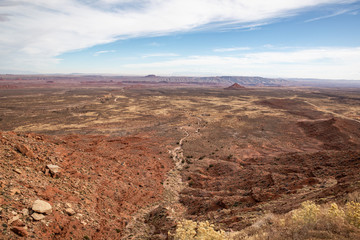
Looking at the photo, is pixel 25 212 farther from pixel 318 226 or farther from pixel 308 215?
pixel 318 226

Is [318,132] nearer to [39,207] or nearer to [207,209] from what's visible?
[207,209]

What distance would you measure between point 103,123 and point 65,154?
101 ft

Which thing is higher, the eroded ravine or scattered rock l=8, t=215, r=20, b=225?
scattered rock l=8, t=215, r=20, b=225

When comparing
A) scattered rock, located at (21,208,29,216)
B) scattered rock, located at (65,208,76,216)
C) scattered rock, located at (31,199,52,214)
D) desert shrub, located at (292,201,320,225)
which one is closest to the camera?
desert shrub, located at (292,201,320,225)

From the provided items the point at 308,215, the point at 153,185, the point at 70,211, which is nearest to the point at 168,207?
the point at 153,185

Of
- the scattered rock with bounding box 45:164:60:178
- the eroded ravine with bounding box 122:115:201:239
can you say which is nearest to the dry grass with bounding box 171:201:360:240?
the eroded ravine with bounding box 122:115:201:239

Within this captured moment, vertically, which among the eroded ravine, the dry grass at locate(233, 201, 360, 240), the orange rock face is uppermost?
the dry grass at locate(233, 201, 360, 240)

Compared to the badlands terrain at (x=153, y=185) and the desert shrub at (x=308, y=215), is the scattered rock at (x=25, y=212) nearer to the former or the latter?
the badlands terrain at (x=153, y=185)

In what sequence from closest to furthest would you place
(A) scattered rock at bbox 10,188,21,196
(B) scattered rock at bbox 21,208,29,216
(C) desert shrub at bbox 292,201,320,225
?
(C) desert shrub at bbox 292,201,320,225, (B) scattered rock at bbox 21,208,29,216, (A) scattered rock at bbox 10,188,21,196

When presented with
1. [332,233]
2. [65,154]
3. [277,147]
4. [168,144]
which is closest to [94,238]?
[65,154]

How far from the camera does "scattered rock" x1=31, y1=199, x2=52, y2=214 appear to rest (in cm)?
928

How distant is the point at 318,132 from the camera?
122ft

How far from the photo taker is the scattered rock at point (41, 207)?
9281 millimetres

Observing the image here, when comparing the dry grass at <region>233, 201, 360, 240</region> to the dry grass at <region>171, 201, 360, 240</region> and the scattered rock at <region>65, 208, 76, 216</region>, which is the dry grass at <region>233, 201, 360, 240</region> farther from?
the scattered rock at <region>65, 208, 76, 216</region>
